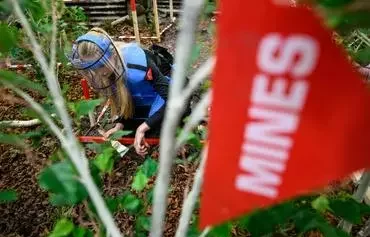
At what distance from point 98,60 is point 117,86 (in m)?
0.26

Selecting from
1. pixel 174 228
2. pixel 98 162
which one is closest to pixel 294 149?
pixel 98 162

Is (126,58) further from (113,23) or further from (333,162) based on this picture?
(113,23)

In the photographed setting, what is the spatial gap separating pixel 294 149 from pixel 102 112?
7.09 ft

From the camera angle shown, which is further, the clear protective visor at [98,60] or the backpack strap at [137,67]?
the backpack strap at [137,67]

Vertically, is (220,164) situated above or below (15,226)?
above

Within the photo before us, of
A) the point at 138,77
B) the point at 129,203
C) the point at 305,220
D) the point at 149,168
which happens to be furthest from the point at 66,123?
the point at 138,77

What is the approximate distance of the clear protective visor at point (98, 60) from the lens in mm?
1865

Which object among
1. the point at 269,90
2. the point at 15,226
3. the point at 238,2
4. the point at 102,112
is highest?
the point at 238,2

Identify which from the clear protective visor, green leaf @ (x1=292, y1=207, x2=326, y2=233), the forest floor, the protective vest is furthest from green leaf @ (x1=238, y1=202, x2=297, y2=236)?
the protective vest

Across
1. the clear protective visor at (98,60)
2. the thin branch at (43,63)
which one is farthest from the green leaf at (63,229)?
the clear protective visor at (98,60)

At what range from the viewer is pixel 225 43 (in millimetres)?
486

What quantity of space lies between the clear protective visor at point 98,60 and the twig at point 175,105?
128 centimetres

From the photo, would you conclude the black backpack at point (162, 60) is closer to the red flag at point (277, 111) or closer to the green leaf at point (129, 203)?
the green leaf at point (129, 203)

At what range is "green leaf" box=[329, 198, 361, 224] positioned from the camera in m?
0.90
